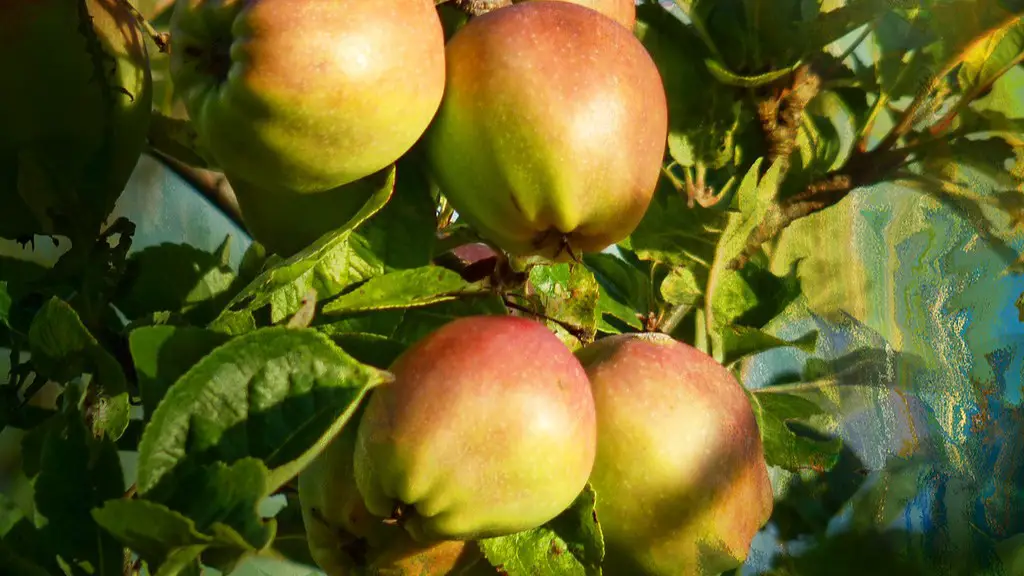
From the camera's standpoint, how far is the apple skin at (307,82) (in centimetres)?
41

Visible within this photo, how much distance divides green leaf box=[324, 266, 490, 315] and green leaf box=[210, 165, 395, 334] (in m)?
0.02

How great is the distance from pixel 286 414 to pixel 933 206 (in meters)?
0.33

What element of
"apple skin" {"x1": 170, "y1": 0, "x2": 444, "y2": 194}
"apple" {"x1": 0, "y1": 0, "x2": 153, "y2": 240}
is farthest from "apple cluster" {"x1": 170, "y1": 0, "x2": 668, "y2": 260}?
"apple" {"x1": 0, "y1": 0, "x2": 153, "y2": 240}

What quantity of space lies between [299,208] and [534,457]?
7.4 inches

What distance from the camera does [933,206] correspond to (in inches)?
19.9

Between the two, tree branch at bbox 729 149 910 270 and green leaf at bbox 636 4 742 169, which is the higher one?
green leaf at bbox 636 4 742 169

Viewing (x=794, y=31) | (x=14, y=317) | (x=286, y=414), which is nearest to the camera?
(x=286, y=414)

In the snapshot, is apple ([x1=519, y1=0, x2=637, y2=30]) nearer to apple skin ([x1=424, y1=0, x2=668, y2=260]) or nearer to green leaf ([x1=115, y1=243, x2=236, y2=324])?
apple skin ([x1=424, y1=0, x2=668, y2=260])

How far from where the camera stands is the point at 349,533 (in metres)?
0.46

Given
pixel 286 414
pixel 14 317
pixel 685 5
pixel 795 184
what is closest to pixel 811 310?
pixel 795 184

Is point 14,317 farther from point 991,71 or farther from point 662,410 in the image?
point 991,71

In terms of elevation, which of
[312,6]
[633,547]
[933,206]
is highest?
[312,6]

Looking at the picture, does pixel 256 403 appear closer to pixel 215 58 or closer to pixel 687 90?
pixel 215 58

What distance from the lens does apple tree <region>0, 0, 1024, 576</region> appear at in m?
0.41
